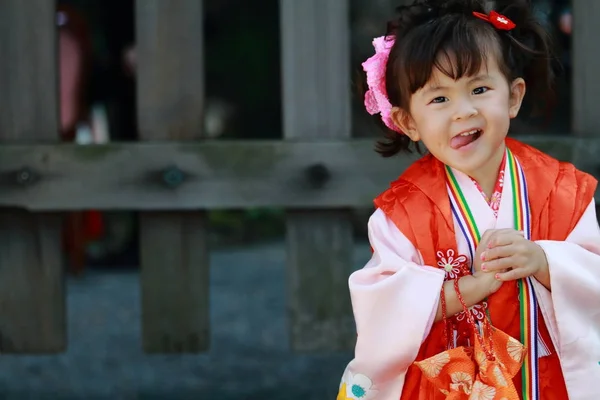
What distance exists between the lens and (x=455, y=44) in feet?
7.08

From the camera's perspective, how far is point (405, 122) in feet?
7.66

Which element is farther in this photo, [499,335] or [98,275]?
[98,275]

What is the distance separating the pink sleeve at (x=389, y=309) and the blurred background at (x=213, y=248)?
905 mm

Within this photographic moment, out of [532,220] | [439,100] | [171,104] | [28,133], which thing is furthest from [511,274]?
[28,133]

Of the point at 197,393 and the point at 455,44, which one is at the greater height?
the point at 455,44

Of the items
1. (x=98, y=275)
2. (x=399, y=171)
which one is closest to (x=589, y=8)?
(x=399, y=171)

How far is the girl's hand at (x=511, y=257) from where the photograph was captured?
82.4 inches

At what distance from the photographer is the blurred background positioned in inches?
165

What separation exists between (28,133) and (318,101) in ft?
3.34

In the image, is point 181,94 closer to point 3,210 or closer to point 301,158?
point 301,158

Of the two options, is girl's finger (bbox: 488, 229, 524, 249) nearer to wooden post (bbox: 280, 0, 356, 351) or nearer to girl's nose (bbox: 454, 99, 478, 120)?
girl's nose (bbox: 454, 99, 478, 120)

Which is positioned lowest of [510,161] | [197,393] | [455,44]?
[197,393]

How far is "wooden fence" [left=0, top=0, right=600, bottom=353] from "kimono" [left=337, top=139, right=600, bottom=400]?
127cm

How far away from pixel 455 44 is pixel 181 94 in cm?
164
